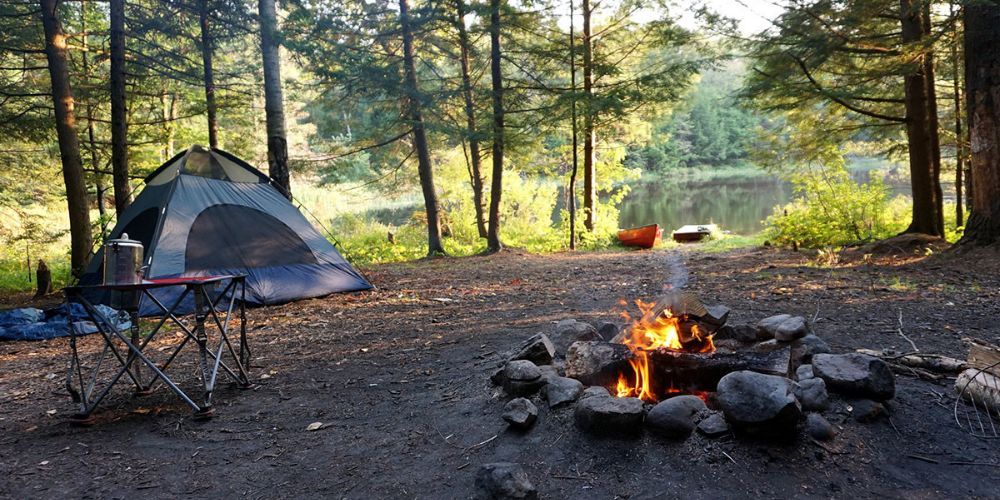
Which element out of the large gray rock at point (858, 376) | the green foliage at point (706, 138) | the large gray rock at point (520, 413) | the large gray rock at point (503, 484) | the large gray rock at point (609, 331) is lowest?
the large gray rock at point (503, 484)

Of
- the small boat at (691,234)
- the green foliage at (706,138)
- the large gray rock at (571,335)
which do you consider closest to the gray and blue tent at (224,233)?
the large gray rock at (571,335)

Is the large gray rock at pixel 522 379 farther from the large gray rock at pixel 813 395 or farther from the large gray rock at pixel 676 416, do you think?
the large gray rock at pixel 813 395

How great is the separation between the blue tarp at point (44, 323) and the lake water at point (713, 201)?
2053 cm

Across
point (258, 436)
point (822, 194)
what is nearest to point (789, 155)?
point (822, 194)

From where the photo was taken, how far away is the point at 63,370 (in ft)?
Answer: 14.9

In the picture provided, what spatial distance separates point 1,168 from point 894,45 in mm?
17441

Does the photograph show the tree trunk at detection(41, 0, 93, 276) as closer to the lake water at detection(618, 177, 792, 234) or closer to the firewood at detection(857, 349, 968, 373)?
the firewood at detection(857, 349, 968, 373)

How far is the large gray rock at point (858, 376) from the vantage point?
8.98ft

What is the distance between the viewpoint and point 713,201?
3547cm

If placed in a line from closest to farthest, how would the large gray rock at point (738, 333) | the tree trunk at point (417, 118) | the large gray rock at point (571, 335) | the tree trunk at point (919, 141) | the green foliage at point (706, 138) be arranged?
the large gray rock at point (738, 333) < the large gray rock at point (571, 335) < the tree trunk at point (919, 141) < the tree trunk at point (417, 118) < the green foliage at point (706, 138)

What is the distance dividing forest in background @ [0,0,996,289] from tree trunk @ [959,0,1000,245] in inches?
14.4

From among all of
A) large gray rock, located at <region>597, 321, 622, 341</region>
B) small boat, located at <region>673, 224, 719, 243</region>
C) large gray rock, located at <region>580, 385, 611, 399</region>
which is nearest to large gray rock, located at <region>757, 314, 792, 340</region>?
large gray rock, located at <region>597, 321, 622, 341</region>

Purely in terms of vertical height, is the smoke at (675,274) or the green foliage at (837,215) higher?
the green foliage at (837,215)

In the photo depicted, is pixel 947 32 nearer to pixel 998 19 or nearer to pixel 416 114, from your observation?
pixel 998 19
